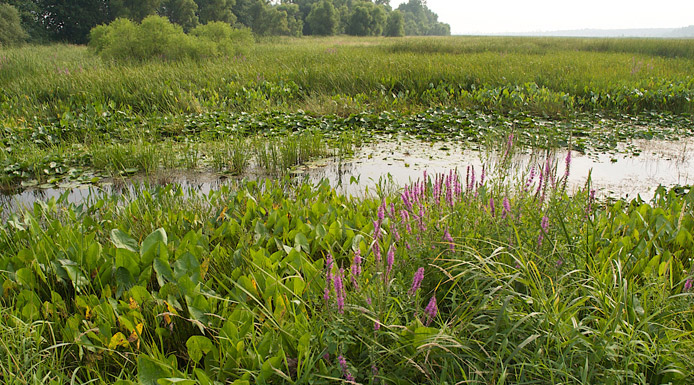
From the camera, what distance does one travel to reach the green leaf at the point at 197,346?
5.10 feet

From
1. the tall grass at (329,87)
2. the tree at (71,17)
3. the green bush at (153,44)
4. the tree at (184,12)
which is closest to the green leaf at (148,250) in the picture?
the tall grass at (329,87)

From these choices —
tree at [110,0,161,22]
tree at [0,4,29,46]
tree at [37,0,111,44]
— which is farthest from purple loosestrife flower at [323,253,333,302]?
tree at [37,0,111,44]

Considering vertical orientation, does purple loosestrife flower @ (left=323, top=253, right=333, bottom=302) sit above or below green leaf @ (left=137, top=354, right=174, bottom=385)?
above

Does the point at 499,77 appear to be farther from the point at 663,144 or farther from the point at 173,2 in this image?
the point at 173,2

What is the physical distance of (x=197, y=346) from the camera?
157 centimetres

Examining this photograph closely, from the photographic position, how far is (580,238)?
1.94 m

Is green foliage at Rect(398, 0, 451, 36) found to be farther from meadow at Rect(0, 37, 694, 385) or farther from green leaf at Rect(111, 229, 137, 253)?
green leaf at Rect(111, 229, 137, 253)

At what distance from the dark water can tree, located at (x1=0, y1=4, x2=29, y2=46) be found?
31884 mm

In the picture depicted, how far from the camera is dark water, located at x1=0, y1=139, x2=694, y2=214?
3.95m

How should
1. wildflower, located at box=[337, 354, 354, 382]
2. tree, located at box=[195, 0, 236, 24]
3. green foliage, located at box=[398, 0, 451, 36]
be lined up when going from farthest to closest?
green foliage, located at box=[398, 0, 451, 36]
tree, located at box=[195, 0, 236, 24]
wildflower, located at box=[337, 354, 354, 382]

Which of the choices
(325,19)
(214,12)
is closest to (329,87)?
(214,12)

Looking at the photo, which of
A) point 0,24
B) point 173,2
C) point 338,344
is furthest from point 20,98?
point 173,2

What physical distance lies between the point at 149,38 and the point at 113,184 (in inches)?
434

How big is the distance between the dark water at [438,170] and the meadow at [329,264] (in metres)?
0.23
